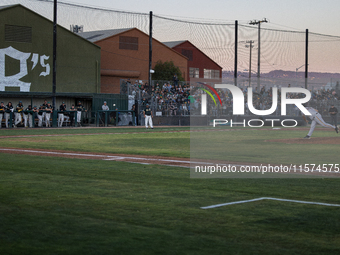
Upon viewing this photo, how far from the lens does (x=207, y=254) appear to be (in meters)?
5.11

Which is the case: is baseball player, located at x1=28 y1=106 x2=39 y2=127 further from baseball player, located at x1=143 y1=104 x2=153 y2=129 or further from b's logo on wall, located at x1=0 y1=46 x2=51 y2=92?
b's logo on wall, located at x1=0 y1=46 x2=51 y2=92

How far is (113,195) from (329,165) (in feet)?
26.1

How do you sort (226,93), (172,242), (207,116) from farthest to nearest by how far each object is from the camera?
(226,93), (207,116), (172,242)

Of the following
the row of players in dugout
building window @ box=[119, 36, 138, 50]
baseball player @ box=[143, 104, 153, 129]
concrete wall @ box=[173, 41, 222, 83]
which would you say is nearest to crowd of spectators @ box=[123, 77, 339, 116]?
baseball player @ box=[143, 104, 153, 129]

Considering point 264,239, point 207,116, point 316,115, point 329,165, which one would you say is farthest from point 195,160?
point 207,116

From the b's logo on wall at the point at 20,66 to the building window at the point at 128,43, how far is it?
20.0 meters

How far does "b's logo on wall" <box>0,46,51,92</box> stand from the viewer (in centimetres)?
4269

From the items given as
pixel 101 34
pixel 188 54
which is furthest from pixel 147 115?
pixel 188 54

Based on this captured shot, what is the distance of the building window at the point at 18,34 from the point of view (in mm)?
43000

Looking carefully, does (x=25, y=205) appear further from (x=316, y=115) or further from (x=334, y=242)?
(x=316, y=115)

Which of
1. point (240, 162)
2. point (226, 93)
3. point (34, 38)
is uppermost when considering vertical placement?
point (34, 38)

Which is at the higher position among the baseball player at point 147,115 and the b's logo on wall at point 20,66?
the b's logo on wall at point 20,66

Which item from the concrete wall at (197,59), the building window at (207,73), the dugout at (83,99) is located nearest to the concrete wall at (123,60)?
the concrete wall at (197,59)

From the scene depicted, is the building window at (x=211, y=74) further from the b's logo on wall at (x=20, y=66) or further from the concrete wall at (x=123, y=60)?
the b's logo on wall at (x=20, y=66)
